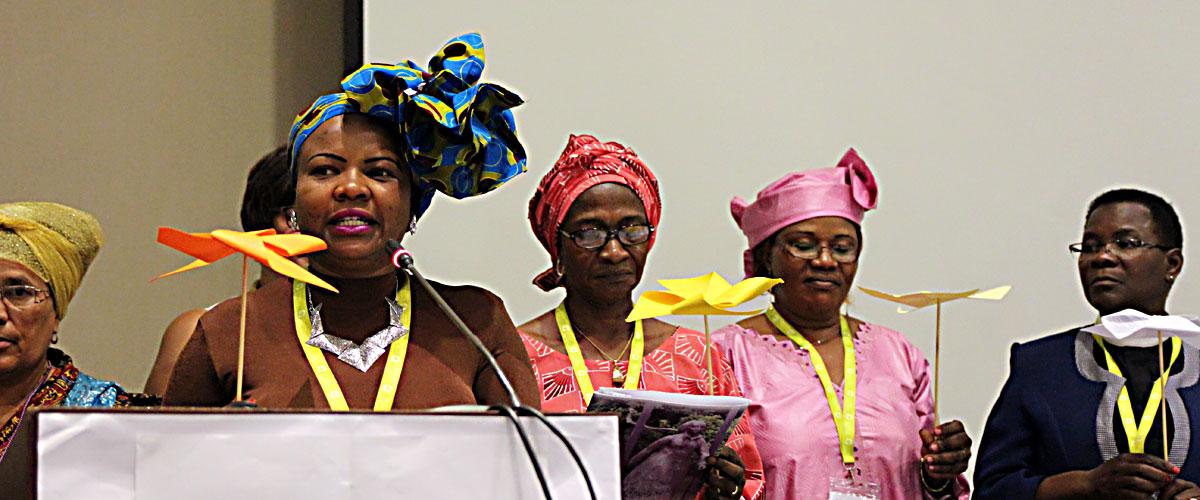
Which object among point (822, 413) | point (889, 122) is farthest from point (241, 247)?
point (889, 122)

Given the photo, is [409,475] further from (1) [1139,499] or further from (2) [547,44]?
(2) [547,44]

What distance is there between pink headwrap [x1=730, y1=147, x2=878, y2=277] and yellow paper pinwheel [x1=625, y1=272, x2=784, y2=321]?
3.07 feet

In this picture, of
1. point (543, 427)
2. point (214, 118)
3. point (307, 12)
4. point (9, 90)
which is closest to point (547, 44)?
point (307, 12)

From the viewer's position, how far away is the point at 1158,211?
134 inches

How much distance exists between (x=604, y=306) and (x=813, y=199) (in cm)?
80

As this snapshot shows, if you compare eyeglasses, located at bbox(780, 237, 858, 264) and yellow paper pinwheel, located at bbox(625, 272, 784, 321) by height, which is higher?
eyeglasses, located at bbox(780, 237, 858, 264)

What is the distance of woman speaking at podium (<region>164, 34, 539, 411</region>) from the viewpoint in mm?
2104

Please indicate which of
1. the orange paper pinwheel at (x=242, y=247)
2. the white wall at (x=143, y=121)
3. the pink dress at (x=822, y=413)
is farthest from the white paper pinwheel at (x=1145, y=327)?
the white wall at (x=143, y=121)

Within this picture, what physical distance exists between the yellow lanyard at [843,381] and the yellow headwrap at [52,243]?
183 centimetres

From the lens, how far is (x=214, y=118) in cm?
451

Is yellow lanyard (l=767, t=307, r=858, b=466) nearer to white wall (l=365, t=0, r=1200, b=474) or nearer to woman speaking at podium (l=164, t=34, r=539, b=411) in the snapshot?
white wall (l=365, t=0, r=1200, b=474)

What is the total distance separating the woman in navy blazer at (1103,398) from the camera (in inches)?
118

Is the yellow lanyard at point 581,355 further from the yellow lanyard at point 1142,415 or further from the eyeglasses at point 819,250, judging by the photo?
the yellow lanyard at point 1142,415

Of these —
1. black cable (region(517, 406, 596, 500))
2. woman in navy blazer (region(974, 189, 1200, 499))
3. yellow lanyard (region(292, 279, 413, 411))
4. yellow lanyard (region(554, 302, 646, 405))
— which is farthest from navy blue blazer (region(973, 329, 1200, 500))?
black cable (region(517, 406, 596, 500))
